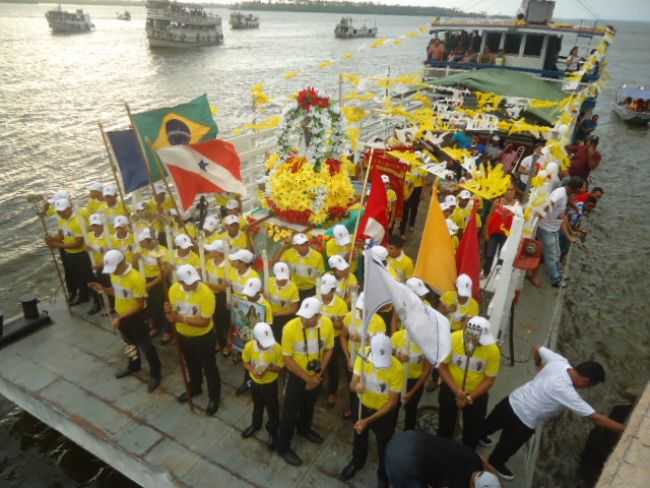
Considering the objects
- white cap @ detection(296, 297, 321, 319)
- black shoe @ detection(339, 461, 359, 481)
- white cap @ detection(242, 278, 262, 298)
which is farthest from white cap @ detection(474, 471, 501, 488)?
white cap @ detection(242, 278, 262, 298)

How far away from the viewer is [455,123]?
9969mm

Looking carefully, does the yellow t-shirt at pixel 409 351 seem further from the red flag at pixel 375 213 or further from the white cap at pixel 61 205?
the white cap at pixel 61 205

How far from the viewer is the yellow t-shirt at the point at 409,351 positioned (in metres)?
4.77

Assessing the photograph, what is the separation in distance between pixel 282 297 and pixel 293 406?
1.42 meters

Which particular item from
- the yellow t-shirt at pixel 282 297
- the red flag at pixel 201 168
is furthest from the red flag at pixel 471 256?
the red flag at pixel 201 168

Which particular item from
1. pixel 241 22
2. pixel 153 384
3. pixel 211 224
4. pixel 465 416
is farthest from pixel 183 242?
pixel 241 22

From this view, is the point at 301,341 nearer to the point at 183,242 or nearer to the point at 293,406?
the point at 293,406

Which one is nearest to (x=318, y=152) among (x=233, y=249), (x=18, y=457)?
(x=233, y=249)

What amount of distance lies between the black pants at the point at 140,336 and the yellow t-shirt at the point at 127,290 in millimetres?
138

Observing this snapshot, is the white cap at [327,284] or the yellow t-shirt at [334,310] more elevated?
the white cap at [327,284]

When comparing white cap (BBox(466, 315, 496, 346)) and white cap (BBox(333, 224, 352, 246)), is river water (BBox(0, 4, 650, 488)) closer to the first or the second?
white cap (BBox(466, 315, 496, 346))

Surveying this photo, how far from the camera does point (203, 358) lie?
5621 mm

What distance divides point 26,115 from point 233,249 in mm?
26519

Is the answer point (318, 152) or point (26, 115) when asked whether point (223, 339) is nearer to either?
point (318, 152)
